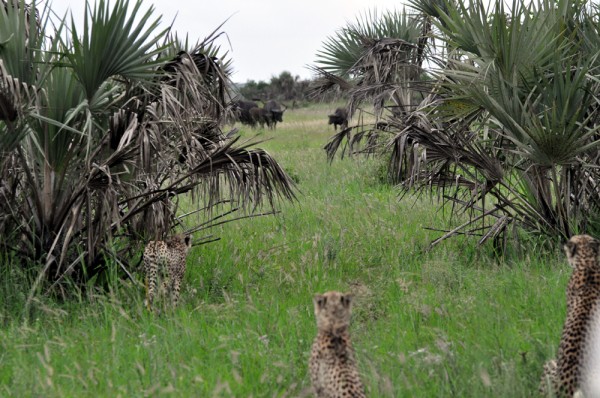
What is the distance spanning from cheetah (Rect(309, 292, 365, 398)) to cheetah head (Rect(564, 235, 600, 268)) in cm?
107

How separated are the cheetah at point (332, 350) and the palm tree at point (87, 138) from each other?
2.68m

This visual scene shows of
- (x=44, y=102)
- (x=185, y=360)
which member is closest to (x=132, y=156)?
(x=44, y=102)

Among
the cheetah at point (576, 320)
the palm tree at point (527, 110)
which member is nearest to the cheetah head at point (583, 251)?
the cheetah at point (576, 320)

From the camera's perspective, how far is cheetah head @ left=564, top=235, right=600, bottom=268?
383 centimetres

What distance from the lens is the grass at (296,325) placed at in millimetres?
4258

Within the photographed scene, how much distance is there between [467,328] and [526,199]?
320 cm

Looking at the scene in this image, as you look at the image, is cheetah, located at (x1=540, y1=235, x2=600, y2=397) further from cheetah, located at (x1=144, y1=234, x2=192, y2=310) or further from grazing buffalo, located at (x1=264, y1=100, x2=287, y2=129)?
grazing buffalo, located at (x1=264, y1=100, x2=287, y2=129)

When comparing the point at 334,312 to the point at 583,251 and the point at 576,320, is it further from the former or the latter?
the point at 583,251

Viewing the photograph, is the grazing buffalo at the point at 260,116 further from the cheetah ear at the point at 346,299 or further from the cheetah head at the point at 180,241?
the cheetah ear at the point at 346,299

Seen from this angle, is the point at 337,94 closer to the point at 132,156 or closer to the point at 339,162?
the point at 339,162

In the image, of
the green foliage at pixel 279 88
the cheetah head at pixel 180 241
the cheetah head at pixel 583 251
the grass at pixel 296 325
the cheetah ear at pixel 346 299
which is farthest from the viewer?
the green foliage at pixel 279 88

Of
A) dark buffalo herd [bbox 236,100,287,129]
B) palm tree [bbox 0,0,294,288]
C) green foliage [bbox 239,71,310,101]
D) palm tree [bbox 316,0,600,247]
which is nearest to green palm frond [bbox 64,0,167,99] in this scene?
palm tree [bbox 0,0,294,288]

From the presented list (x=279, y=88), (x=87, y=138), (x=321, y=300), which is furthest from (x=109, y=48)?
(x=279, y=88)

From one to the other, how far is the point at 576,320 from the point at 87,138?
3.84 meters
